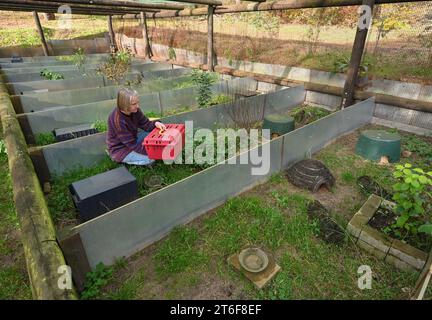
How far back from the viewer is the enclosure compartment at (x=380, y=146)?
14.1 feet

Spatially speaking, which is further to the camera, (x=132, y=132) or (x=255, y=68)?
(x=255, y=68)

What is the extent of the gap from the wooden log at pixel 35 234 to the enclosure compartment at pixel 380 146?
15.6 feet

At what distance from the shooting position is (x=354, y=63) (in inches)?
Answer: 210

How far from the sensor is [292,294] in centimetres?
231

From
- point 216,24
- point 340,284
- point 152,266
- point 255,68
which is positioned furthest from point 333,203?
point 216,24

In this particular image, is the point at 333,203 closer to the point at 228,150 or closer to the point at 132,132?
the point at 228,150

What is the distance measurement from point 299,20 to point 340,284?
10.1 meters

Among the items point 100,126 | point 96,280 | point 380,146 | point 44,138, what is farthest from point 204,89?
point 96,280

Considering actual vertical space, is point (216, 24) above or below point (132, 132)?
above

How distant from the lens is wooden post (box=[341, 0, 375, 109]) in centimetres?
499

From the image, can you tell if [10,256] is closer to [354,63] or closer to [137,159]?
[137,159]

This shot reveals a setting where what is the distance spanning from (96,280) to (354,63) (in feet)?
19.7

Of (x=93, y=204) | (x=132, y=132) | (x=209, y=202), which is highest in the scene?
(x=132, y=132)
